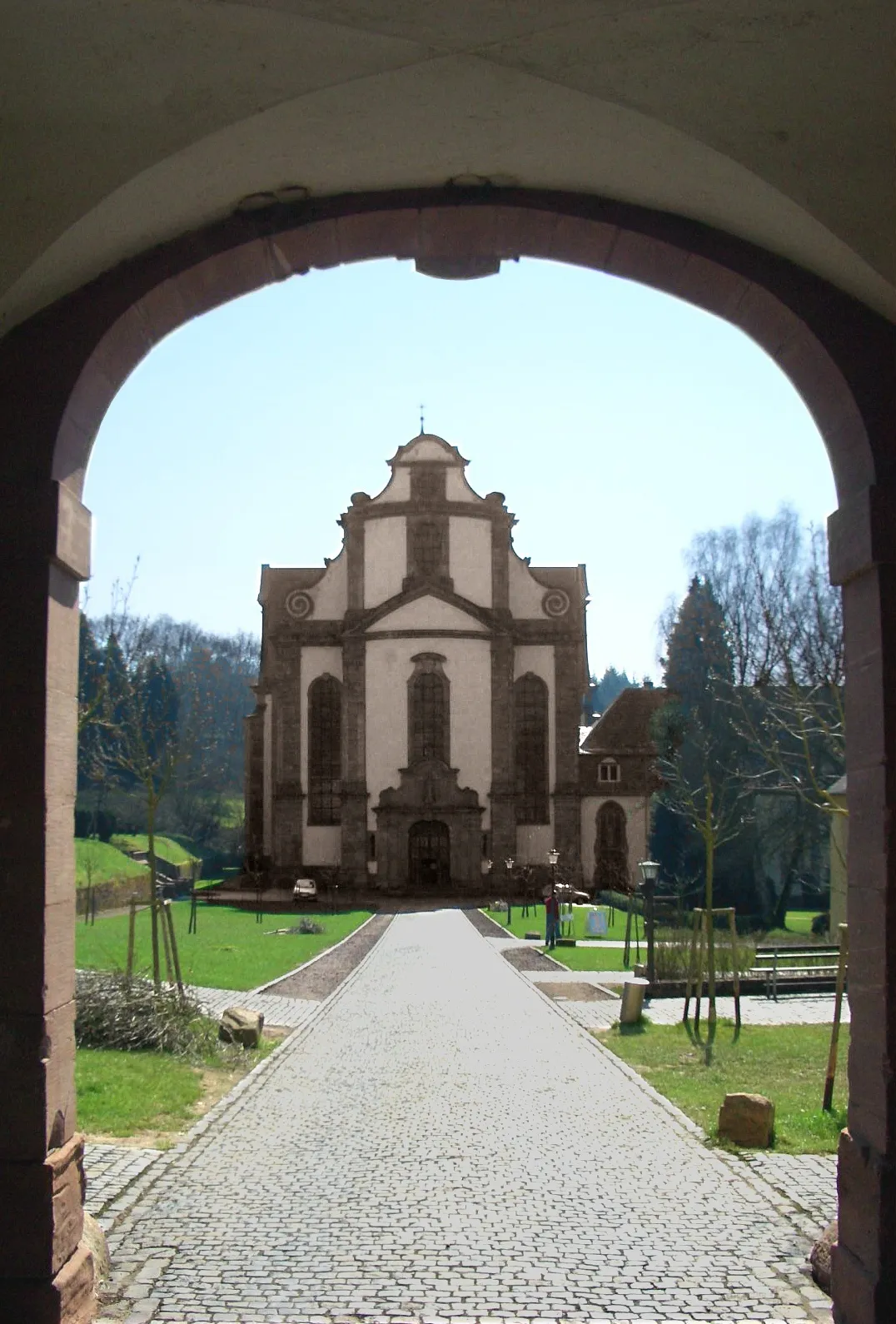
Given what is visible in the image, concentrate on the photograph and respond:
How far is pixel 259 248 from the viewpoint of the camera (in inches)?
249

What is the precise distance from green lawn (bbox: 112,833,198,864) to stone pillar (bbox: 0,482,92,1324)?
176 feet

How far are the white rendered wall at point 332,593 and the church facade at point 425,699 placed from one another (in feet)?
0.21

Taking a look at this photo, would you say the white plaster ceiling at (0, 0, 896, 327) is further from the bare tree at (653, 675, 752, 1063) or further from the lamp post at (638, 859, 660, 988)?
the bare tree at (653, 675, 752, 1063)

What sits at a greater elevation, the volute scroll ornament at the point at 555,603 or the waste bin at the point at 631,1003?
the volute scroll ornament at the point at 555,603

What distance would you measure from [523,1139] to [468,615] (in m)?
42.8

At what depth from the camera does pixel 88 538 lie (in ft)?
20.4

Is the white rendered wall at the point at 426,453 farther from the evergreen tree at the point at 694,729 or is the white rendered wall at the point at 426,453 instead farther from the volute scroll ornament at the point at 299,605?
the evergreen tree at the point at 694,729

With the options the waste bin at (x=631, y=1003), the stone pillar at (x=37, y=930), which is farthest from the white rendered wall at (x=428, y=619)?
the stone pillar at (x=37, y=930)

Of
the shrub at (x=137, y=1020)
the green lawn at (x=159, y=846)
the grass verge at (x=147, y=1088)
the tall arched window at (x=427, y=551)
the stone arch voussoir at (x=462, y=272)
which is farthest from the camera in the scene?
the green lawn at (x=159, y=846)

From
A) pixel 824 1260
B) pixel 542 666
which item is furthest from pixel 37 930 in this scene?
pixel 542 666

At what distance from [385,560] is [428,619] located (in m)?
2.94

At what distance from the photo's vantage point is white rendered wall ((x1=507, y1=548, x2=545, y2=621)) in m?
53.5

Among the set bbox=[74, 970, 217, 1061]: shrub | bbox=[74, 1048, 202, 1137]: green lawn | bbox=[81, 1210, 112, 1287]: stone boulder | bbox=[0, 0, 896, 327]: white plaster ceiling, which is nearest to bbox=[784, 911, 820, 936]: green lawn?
bbox=[74, 970, 217, 1061]: shrub

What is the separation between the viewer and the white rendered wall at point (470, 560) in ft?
174
